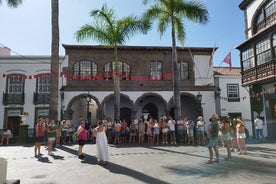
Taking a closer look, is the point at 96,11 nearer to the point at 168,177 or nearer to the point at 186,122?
the point at 186,122

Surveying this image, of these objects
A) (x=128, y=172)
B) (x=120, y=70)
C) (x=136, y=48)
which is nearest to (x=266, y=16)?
(x=136, y=48)

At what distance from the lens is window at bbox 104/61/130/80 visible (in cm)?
2238

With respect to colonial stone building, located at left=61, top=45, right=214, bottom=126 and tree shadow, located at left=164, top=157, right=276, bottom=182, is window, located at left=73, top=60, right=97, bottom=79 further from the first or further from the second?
tree shadow, located at left=164, top=157, right=276, bottom=182

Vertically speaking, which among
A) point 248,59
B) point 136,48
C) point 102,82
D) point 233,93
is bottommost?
point 233,93

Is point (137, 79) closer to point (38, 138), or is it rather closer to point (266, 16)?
point (266, 16)

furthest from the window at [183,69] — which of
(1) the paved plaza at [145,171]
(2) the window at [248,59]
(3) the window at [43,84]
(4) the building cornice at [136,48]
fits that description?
(1) the paved plaza at [145,171]

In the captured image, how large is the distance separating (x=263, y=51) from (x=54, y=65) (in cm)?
1415

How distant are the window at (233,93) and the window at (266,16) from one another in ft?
21.3

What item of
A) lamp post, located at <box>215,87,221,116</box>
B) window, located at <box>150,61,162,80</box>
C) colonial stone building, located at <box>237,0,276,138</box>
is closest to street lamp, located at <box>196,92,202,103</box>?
lamp post, located at <box>215,87,221,116</box>

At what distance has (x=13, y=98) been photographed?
2181cm

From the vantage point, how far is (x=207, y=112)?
22703 millimetres

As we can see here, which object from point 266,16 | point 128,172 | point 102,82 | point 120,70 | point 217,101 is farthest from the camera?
point 217,101

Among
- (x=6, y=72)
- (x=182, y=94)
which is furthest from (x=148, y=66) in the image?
(x=6, y=72)

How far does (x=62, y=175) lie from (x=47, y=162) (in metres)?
2.35
